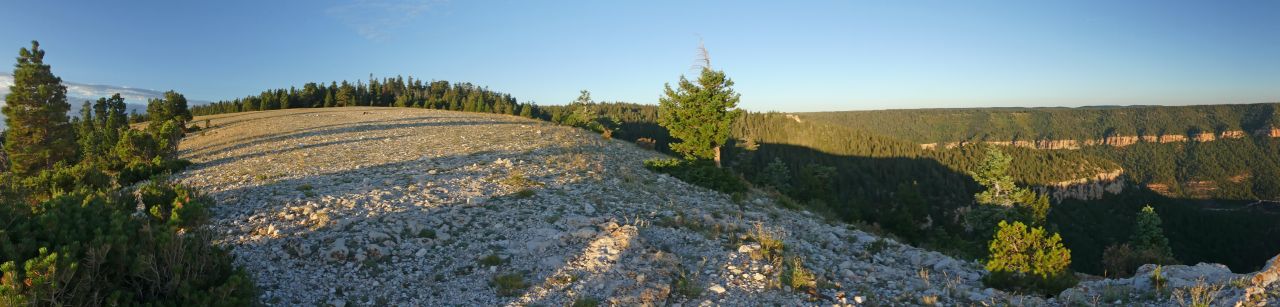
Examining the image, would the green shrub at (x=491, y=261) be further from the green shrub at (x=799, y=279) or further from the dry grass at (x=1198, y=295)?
the dry grass at (x=1198, y=295)

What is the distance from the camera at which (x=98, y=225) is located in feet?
24.9

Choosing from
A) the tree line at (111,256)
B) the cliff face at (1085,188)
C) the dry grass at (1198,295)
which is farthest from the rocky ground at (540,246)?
the cliff face at (1085,188)

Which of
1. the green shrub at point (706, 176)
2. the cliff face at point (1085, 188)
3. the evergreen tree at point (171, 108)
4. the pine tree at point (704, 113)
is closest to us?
the green shrub at point (706, 176)

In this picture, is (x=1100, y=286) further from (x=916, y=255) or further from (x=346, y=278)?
(x=346, y=278)

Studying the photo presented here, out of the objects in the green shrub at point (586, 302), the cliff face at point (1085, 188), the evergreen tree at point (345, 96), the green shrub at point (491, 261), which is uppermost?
the evergreen tree at point (345, 96)

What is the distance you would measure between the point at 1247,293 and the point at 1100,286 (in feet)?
8.37

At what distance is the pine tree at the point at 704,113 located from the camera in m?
31.4

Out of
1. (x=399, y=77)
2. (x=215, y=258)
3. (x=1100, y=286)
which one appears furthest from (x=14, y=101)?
(x=399, y=77)

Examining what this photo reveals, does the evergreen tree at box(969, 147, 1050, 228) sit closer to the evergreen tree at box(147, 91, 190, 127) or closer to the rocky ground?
the rocky ground

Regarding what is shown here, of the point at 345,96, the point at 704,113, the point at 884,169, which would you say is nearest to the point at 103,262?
the point at 704,113

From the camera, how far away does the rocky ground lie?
10391mm

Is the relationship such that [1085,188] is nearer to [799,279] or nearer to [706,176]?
[706,176]

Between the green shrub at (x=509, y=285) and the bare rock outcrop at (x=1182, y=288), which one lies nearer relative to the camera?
the bare rock outcrop at (x=1182, y=288)

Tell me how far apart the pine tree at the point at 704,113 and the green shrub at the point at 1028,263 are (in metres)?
19.5
